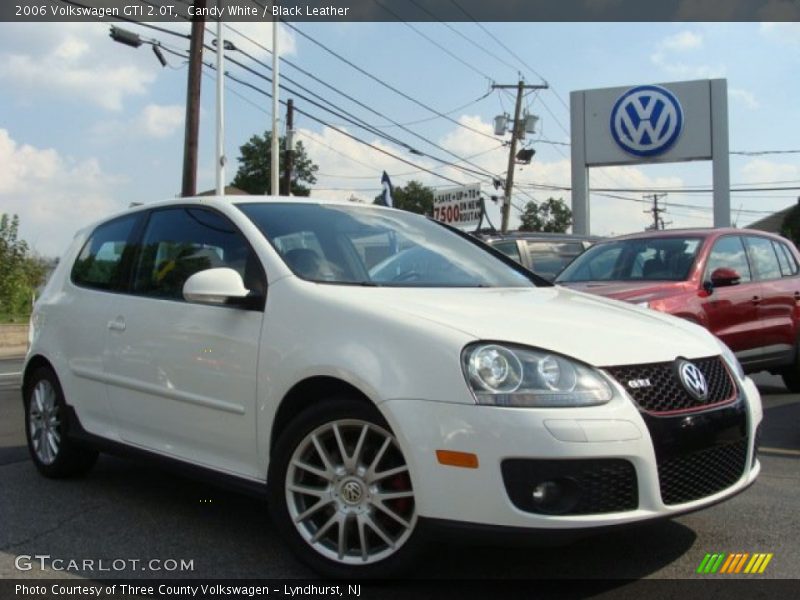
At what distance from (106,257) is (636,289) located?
429 cm

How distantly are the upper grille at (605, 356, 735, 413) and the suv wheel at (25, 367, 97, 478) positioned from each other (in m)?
3.20

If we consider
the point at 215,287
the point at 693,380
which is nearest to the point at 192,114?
the point at 215,287

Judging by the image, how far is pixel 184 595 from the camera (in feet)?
10.4

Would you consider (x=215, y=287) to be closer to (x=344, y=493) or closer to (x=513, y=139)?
(x=344, y=493)

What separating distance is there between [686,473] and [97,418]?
10.0 ft

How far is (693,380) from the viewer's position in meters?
3.21

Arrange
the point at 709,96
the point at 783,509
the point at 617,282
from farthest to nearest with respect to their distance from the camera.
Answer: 1. the point at 709,96
2. the point at 617,282
3. the point at 783,509

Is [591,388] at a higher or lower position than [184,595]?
higher

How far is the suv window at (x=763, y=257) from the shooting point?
8148 millimetres

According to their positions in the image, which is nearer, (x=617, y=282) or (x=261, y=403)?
(x=261, y=403)

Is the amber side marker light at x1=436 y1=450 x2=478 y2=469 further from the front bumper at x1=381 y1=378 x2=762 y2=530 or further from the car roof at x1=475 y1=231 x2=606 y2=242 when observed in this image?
the car roof at x1=475 y1=231 x2=606 y2=242

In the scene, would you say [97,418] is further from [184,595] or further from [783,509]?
[783,509]

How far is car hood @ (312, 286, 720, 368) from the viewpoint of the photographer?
3057mm

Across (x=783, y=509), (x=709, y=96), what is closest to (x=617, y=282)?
(x=783, y=509)
